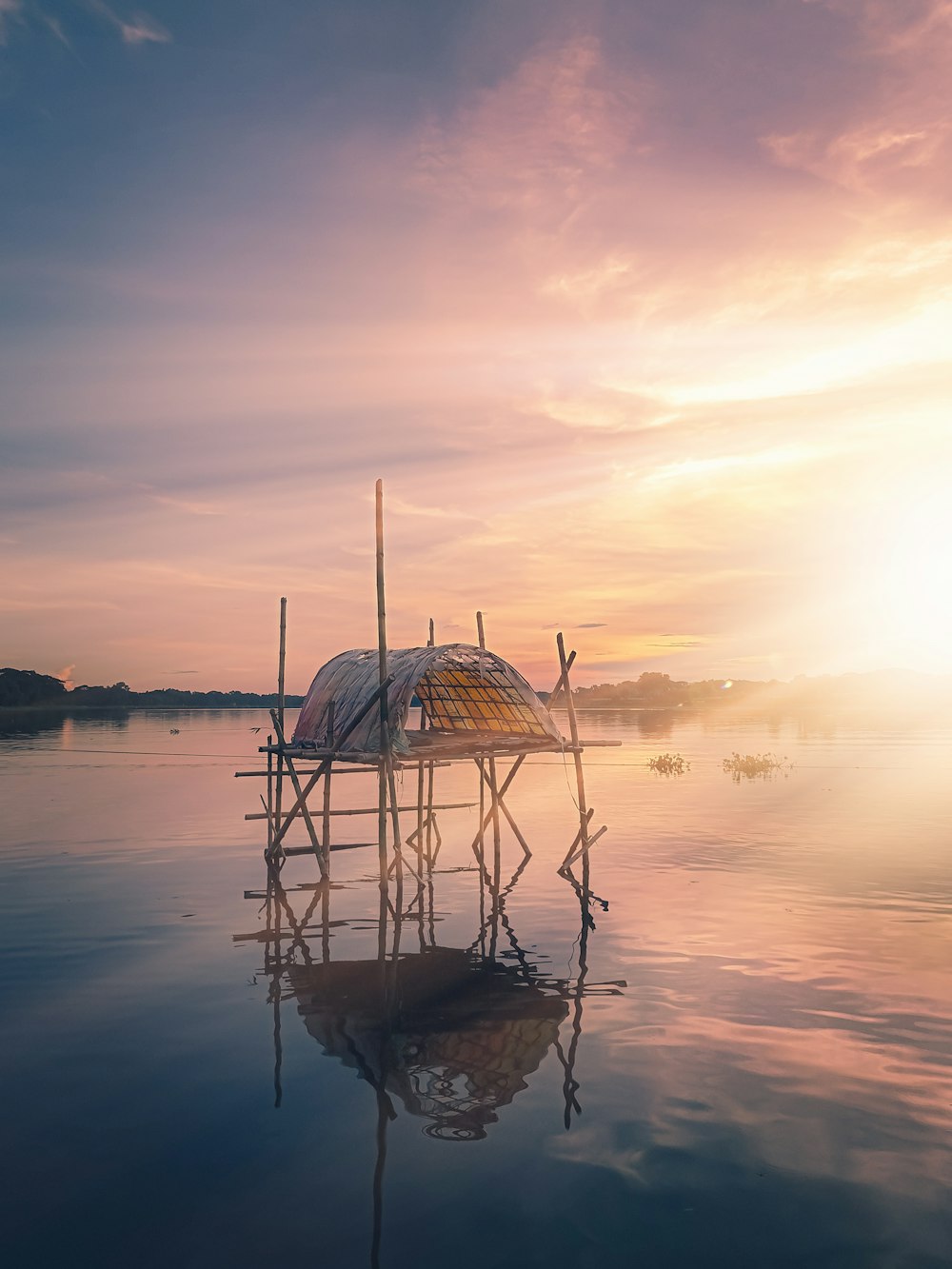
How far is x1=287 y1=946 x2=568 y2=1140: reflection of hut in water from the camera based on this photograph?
1106 cm

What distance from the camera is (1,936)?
18953 mm

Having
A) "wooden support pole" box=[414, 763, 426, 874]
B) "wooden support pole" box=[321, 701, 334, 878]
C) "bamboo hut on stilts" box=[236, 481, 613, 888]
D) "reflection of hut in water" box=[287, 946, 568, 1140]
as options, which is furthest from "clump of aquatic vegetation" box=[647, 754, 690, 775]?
"reflection of hut in water" box=[287, 946, 568, 1140]

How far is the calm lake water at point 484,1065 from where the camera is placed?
8.34 meters

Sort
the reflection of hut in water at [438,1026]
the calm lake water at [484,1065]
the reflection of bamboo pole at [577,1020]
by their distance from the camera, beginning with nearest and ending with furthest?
the calm lake water at [484,1065] → the reflection of bamboo pole at [577,1020] → the reflection of hut in water at [438,1026]

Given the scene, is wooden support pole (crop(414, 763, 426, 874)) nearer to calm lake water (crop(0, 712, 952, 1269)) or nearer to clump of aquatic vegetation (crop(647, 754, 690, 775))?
calm lake water (crop(0, 712, 952, 1269))

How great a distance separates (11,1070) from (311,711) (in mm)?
15266

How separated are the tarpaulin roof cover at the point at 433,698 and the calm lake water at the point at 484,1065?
415 cm

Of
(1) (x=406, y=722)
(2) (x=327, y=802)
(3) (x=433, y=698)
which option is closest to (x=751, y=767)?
(3) (x=433, y=698)

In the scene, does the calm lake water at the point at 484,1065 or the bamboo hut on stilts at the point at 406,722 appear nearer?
the calm lake water at the point at 484,1065

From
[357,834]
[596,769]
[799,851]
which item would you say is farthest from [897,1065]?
[596,769]

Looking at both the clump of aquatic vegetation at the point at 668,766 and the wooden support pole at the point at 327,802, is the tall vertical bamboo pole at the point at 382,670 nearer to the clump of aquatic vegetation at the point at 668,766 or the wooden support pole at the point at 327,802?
the wooden support pole at the point at 327,802

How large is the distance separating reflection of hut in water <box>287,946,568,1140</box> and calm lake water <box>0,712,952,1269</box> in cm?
6

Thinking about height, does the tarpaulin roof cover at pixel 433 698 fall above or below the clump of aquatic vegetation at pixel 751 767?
above

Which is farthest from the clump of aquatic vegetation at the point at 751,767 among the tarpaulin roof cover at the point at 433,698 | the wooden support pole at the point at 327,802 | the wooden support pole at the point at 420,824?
the wooden support pole at the point at 327,802
